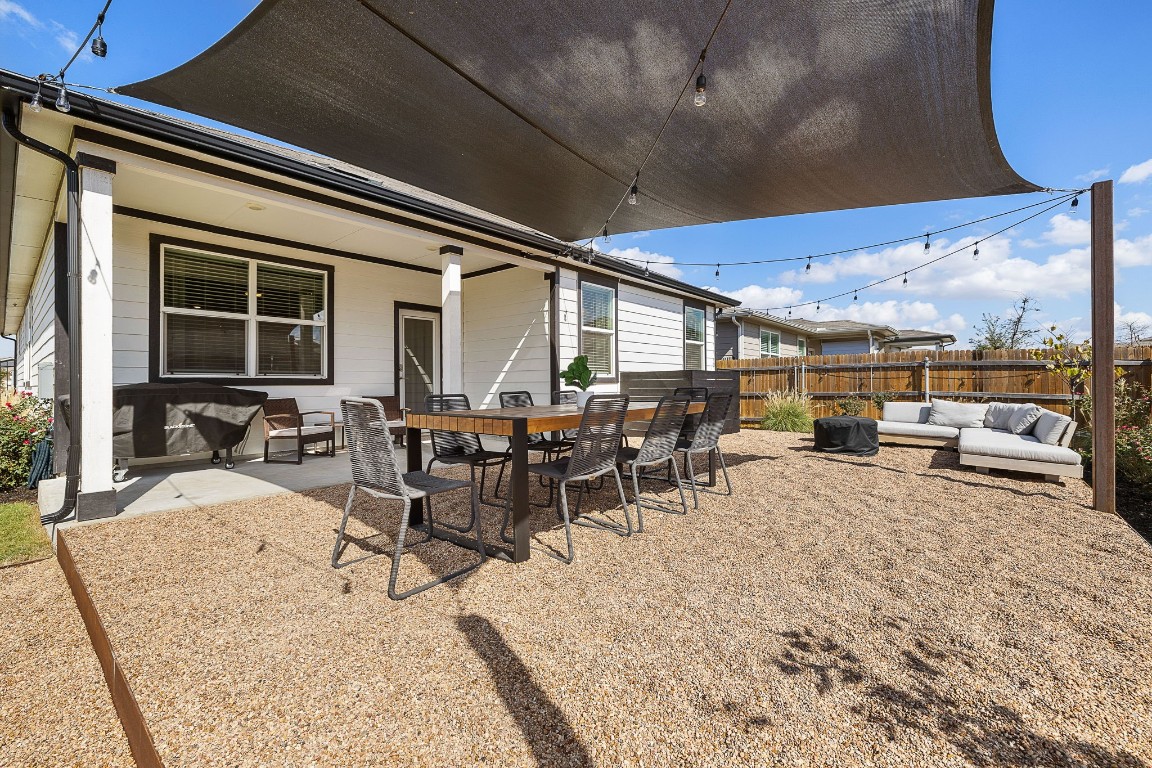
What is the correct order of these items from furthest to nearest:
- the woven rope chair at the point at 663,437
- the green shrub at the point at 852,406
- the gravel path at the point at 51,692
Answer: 1. the green shrub at the point at 852,406
2. the woven rope chair at the point at 663,437
3. the gravel path at the point at 51,692

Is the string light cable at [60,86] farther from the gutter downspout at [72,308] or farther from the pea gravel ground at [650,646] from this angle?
the pea gravel ground at [650,646]

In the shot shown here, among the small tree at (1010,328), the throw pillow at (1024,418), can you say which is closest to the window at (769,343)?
the small tree at (1010,328)

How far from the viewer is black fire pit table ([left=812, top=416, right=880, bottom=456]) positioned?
6.61 m

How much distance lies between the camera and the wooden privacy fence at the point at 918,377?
25.7 feet

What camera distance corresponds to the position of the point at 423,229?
548 cm

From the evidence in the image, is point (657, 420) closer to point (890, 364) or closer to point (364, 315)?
point (364, 315)

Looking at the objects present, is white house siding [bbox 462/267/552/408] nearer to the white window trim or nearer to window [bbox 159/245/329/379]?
window [bbox 159/245/329/379]

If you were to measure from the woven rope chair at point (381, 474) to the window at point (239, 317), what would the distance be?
166 inches

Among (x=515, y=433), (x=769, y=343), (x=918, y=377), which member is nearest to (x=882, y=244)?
(x=918, y=377)

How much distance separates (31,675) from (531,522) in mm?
2431

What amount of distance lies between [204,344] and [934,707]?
6801mm

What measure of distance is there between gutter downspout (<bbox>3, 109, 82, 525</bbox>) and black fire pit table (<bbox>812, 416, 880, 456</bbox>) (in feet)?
24.6

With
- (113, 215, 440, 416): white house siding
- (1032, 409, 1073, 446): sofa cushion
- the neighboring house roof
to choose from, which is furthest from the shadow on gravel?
(113, 215, 440, 416): white house siding

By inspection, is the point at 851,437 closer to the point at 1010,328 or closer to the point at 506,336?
the point at 506,336
